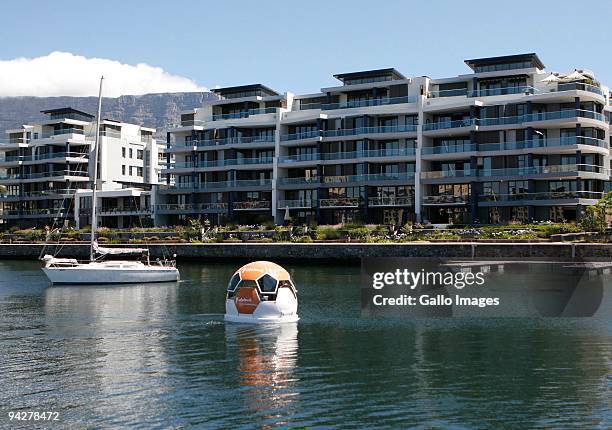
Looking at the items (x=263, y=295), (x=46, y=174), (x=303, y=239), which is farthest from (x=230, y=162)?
(x=263, y=295)

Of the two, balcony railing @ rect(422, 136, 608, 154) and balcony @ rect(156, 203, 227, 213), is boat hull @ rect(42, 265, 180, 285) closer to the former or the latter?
balcony railing @ rect(422, 136, 608, 154)

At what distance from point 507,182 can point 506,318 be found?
53789 mm

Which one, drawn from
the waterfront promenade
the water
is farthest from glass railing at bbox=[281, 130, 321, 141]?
the water

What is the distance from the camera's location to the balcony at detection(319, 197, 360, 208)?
9362cm

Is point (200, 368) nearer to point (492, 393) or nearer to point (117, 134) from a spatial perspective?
point (492, 393)

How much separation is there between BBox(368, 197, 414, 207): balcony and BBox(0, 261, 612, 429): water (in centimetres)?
5389

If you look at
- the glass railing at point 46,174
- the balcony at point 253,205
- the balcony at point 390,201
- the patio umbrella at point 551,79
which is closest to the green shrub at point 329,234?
the balcony at point 390,201

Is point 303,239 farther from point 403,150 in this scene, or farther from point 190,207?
point 190,207

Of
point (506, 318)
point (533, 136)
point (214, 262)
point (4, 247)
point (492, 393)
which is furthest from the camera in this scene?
point (4, 247)

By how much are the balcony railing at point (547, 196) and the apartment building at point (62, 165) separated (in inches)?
2247

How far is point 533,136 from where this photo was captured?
8456cm

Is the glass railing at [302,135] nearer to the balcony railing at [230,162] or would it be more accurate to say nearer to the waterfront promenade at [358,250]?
the balcony railing at [230,162]

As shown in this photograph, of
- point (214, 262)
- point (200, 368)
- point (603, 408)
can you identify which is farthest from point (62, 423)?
point (214, 262)

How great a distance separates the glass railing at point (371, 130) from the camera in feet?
303
